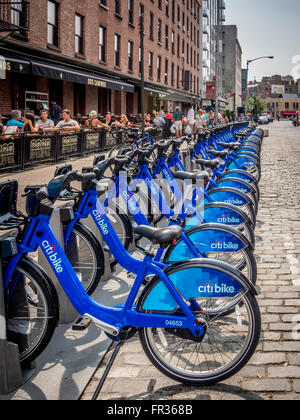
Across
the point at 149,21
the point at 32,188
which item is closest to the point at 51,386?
the point at 32,188

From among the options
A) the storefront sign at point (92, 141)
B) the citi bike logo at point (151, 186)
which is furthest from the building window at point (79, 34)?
the citi bike logo at point (151, 186)

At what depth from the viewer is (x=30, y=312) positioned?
3.50m

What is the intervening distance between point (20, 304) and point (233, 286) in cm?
146

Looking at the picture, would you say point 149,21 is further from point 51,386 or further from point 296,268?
point 51,386

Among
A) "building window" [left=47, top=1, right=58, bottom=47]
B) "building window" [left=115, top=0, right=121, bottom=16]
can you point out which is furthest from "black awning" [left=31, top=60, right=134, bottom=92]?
"building window" [left=115, top=0, right=121, bottom=16]

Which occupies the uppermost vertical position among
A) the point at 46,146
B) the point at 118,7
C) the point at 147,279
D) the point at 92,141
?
the point at 118,7

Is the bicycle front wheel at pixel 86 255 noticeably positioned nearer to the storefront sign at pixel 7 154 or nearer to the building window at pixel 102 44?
the storefront sign at pixel 7 154

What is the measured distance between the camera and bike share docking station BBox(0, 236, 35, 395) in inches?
125

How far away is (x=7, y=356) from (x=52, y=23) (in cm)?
2190

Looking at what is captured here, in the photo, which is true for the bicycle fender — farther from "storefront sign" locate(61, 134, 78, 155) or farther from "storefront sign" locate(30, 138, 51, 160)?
"storefront sign" locate(61, 134, 78, 155)

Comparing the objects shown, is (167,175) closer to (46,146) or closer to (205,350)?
(205,350)

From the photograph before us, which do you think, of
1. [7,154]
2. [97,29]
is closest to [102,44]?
[97,29]

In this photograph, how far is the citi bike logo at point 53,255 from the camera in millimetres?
3354
